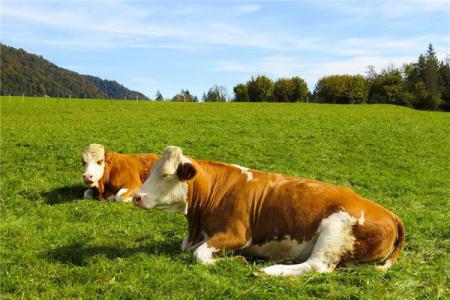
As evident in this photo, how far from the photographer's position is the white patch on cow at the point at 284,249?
24.7 feet

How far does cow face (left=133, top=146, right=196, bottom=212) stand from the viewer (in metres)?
7.70

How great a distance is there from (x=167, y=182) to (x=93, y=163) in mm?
5605

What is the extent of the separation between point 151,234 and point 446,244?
5.22 metres

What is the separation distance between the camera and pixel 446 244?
29.9 ft

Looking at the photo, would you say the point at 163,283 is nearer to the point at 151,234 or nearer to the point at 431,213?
the point at 151,234

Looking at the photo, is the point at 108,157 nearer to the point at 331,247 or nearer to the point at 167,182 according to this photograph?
the point at 167,182

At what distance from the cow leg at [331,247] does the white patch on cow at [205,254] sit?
89 centimetres

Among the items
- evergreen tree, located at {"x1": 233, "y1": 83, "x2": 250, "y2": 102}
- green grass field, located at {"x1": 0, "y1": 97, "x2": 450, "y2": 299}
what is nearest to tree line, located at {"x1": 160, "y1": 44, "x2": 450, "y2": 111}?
evergreen tree, located at {"x1": 233, "y1": 83, "x2": 250, "y2": 102}

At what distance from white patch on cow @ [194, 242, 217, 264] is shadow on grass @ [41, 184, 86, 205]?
6225 mm

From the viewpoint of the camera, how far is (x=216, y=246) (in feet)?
24.7

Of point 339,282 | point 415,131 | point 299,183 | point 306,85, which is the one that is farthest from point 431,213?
point 306,85

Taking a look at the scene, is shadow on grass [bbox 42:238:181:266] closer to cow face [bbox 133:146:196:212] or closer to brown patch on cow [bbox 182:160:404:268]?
brown patch on cow [bbox 182:160:404:268]

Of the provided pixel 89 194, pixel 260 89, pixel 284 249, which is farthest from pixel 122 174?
pixel 260 89

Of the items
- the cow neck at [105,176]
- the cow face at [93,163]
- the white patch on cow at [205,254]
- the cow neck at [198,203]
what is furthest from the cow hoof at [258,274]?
the cow neck at [105,176]
